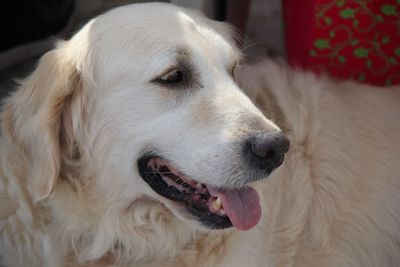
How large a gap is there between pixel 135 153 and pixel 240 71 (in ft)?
2.63

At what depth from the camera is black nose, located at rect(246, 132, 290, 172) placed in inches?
78.3

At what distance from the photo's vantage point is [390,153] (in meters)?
2.78

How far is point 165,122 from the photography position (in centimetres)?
208

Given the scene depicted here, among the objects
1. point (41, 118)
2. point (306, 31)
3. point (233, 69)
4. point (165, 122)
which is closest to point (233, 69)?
point (233, 69)

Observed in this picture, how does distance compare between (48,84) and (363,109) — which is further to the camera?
(363,109)

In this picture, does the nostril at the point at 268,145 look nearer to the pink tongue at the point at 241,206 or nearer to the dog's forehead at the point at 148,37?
the pink tongue at the point at 241,206

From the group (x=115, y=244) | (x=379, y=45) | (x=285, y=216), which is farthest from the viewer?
(x=379, y=45)

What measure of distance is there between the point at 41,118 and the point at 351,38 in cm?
194

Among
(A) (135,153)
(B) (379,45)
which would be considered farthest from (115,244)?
(B) (379,45)

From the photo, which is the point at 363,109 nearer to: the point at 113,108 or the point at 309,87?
the point at 309,87

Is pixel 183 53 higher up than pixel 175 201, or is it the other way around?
pixel 183 53

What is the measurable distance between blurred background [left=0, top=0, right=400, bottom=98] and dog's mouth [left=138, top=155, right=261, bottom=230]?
102 cm

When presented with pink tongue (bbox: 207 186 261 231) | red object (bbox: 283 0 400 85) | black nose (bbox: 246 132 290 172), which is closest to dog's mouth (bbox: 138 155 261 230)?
pink tongue (bbox: 207 186 261 231)

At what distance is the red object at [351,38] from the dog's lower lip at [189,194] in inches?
50.8
